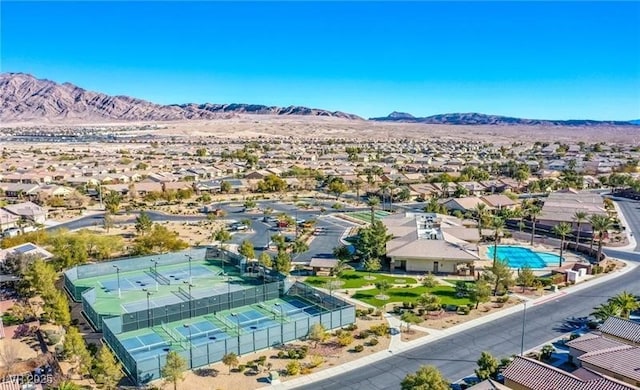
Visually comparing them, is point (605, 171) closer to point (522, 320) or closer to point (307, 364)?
point (522, 320)

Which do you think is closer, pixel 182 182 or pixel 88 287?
pixel 88 287

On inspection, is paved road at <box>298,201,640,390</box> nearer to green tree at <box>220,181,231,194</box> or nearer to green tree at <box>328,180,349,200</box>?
green tree at <box>328,180,349,200</box>

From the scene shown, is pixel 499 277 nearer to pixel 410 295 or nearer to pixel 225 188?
pixel 410 295

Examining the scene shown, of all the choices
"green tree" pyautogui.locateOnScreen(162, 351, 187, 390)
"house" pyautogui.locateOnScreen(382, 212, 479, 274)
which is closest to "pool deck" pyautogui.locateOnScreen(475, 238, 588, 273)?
"house" pyautogui.locateOnScreen(382, 212, 479, 274)

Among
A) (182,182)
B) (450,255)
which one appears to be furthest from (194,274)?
(182,182)

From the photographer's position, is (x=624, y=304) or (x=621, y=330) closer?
(x=621, y=330)

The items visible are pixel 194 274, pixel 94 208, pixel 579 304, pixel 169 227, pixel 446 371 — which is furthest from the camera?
pixel 94 208

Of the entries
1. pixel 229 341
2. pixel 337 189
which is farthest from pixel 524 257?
pixel 337 189
